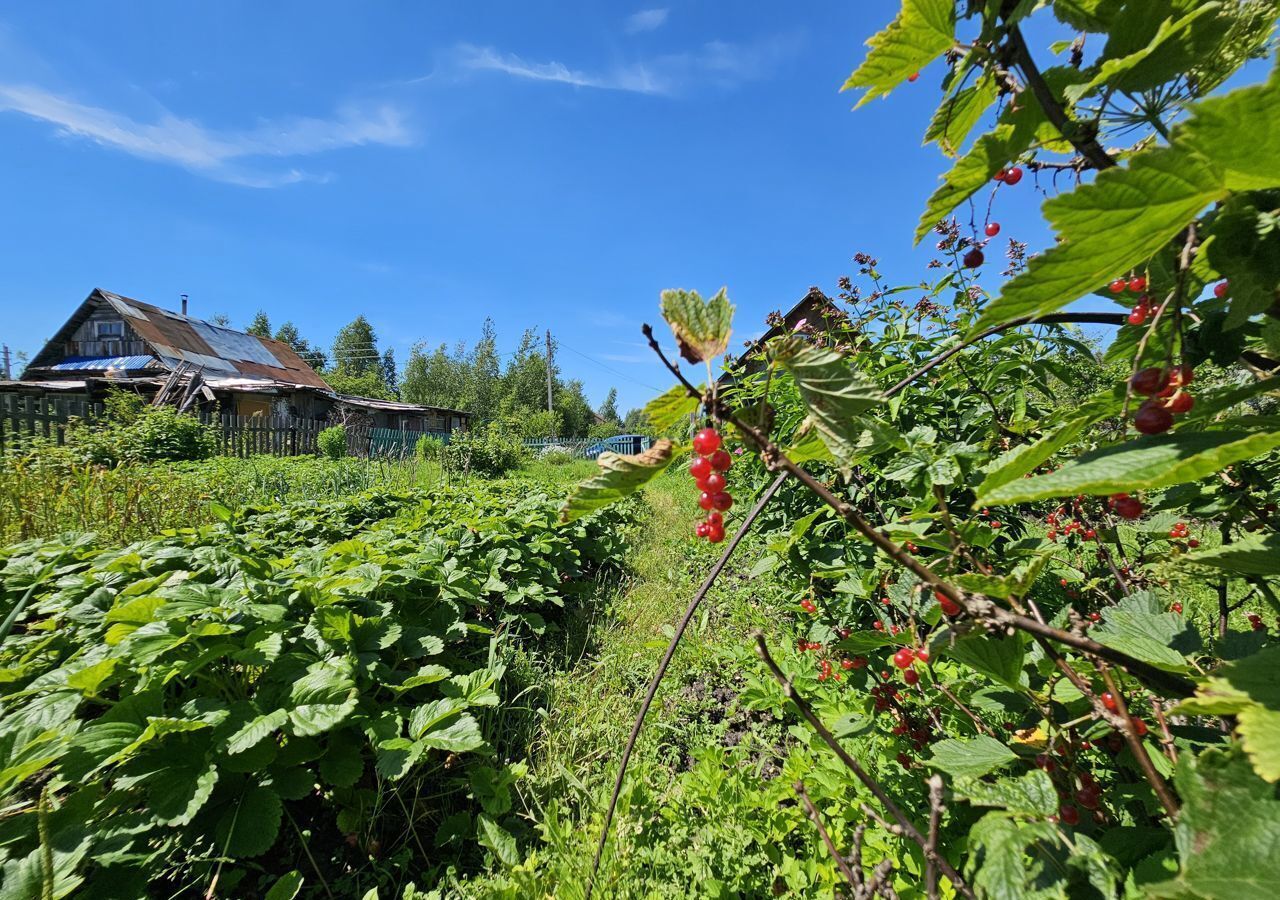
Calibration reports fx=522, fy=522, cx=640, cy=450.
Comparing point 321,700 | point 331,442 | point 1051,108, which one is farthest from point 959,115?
point 331,442

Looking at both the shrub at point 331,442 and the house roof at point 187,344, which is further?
the house roof at point 187,344

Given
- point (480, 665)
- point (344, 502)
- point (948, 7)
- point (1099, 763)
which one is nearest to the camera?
point (948, 7)

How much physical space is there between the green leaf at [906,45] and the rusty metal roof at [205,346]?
21967mm

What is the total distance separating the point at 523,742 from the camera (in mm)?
2154

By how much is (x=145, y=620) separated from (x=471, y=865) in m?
1.28

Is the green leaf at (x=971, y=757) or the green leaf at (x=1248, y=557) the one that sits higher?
the green leaf at (x=1248, y=557)

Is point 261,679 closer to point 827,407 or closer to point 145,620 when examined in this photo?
point 145,620

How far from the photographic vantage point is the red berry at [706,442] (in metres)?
0.61

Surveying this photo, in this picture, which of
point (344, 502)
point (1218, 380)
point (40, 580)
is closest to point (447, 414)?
point (344, 502)

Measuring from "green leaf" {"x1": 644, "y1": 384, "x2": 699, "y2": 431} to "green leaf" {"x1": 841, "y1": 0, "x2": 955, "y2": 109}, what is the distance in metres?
0.51

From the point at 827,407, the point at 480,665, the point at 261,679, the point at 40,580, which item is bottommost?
the point at 480,665

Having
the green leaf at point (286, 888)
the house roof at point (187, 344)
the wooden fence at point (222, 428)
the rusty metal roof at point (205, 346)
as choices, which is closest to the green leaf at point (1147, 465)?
the green leaf at point (286, 888)

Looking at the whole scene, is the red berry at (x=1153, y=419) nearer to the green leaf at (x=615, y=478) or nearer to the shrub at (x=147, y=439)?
the green leaf at (x=615, y=478)

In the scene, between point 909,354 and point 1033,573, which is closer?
point 1033,573
